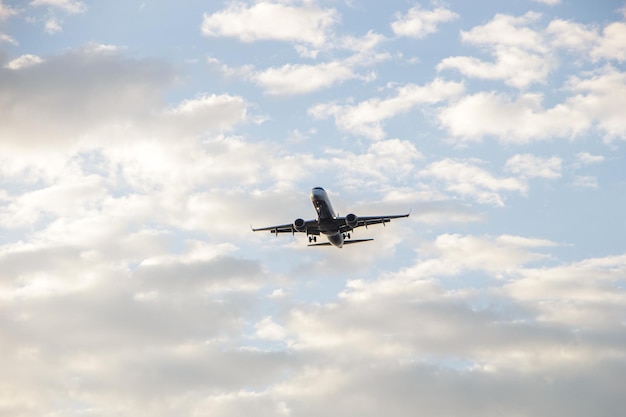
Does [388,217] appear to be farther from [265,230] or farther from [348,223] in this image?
[265,230]

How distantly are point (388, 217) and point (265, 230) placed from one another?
1836 centimetres

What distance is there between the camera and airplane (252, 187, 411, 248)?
182000 millimetres

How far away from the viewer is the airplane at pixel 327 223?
597 feet

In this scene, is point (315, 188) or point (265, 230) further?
point (265, 230)

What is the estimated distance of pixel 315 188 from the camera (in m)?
182

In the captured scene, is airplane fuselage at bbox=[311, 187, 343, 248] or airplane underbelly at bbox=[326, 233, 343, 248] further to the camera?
airplane underbelly at bbox=[326, 233, 343, 248]

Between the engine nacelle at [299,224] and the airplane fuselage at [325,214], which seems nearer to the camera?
the airplane fuselage at [325,214]

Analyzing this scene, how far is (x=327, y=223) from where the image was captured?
18488 centimetres

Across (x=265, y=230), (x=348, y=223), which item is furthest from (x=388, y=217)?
(x=265, y=230)

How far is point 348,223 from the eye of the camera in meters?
184

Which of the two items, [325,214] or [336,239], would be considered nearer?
[325,214]

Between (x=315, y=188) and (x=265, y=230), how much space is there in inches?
610

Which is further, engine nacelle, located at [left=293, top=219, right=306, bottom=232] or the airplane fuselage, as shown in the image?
engine nacelle, located at [left=293, top=219, right=306, bottom=232]

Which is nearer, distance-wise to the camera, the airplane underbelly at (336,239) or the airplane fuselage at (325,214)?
the airplane fuselage at (325,214)
